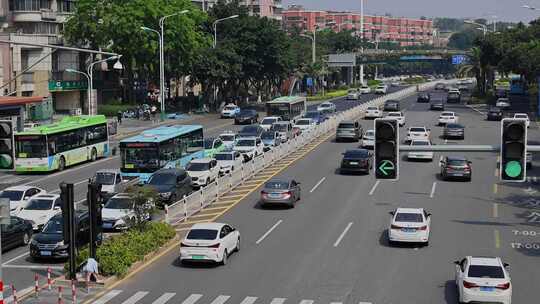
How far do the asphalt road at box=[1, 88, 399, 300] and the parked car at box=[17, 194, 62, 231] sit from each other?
307 cm

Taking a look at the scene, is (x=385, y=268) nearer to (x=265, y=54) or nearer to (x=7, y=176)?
(x=7, y=176)

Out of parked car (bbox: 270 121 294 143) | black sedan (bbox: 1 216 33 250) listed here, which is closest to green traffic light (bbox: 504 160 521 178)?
black sedan (bbox: 1 216 33 250)

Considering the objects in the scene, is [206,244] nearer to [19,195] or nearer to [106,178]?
[19,195]

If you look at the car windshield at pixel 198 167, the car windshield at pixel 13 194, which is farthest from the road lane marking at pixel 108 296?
the car windshield at pixel 198 167

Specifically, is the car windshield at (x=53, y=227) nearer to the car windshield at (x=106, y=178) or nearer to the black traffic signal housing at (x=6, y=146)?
the car windshield at (x=106, y=178)

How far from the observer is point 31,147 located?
2094 inches

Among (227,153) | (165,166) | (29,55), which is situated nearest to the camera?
(165,166)

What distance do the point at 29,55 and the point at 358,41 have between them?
112993 mm

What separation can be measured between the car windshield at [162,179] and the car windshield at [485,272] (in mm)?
20304

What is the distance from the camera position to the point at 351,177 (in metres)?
51.5

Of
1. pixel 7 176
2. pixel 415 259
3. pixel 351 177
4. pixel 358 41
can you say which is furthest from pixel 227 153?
pixel 358 41

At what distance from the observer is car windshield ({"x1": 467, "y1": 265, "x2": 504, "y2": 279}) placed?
25.2m

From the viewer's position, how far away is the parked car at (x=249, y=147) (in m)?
57.6

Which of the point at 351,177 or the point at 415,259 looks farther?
the point at 351,177
